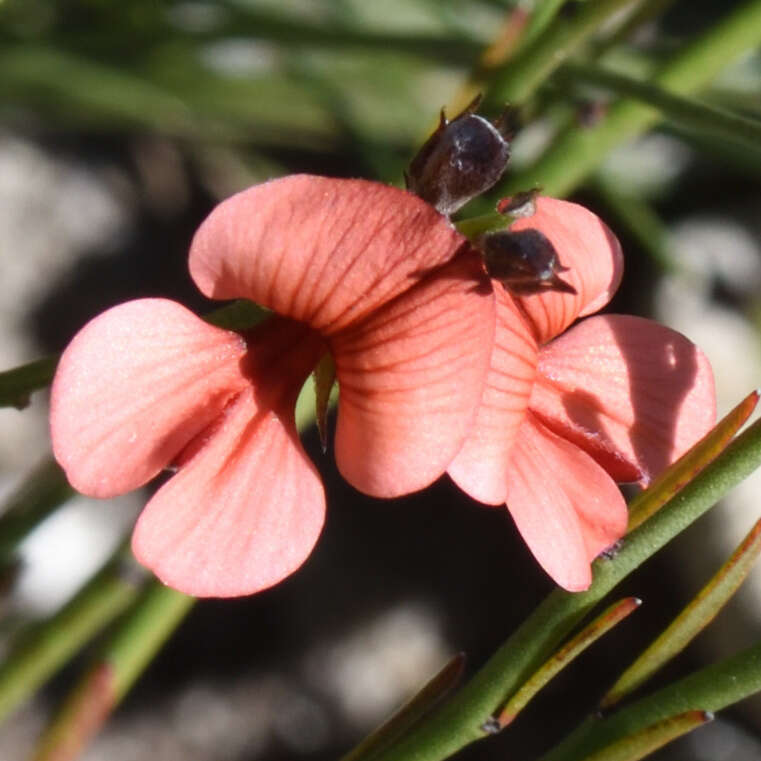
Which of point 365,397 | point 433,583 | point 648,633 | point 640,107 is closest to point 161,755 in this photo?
point 433,583

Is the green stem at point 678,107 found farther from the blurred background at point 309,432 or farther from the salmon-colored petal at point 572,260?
the blurred background at point 309,432

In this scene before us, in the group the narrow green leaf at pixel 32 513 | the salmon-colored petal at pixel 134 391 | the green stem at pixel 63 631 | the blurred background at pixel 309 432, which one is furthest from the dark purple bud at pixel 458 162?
the blurred background at pixel 309 432

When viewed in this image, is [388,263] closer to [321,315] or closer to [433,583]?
[321,315]

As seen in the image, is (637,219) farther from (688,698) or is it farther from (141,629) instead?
(688,698)

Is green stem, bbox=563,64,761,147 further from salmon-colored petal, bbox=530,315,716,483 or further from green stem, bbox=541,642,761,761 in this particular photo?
green stem, bbox=541,642,761,761

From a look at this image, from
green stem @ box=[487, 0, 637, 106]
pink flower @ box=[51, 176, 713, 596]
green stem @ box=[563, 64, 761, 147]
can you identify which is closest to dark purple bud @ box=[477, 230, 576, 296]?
pink flower @ box=[51, 176, 713, 596]
